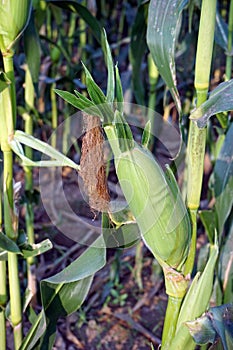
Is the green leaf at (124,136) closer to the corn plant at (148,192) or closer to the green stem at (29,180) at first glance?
the corn plant at (148,192)

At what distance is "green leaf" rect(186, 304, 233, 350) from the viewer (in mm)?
622

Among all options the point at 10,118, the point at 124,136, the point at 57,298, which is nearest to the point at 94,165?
the point at 124,136

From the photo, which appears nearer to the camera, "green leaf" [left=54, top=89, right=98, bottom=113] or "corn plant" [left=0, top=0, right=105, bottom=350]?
"green leaf" [left=54, top=89, right=98, bottom=113]

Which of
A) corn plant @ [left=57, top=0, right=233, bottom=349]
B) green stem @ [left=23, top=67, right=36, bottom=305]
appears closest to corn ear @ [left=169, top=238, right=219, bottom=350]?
corn plant @ [left=57, top=0, right=233, bottom=349]

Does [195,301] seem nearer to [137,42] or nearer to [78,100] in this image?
[78,100]

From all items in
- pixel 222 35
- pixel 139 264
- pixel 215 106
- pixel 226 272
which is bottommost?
pixel 139 264

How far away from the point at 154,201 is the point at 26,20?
286mm

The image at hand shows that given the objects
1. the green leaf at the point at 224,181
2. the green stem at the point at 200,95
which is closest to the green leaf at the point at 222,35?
the green leaf at the point at 224,181

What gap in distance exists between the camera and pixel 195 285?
0.65m

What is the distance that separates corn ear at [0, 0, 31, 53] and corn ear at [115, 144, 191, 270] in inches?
9.3

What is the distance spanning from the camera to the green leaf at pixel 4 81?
2.34 feet

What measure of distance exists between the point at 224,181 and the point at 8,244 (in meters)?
0.35

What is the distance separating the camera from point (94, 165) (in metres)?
0.62

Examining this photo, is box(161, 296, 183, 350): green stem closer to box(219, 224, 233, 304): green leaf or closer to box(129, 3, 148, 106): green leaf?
box(219, 224, 233, 304): green leaf
